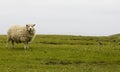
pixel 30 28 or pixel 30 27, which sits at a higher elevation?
pixel 30 27

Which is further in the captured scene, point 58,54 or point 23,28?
point 23,28

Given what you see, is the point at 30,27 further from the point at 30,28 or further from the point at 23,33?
the point at 23,33

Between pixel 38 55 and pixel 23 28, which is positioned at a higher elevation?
pixel 23 28

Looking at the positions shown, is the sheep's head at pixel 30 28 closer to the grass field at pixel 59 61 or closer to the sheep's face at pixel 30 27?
the sheep's face at pixel 30 27

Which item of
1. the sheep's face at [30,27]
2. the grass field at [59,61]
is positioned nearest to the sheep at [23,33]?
the sheep's face at [30,27]

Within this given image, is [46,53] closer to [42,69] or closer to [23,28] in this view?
[23,28]

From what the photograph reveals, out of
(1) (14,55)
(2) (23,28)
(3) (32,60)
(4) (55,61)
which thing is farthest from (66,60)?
(2) (23,28)

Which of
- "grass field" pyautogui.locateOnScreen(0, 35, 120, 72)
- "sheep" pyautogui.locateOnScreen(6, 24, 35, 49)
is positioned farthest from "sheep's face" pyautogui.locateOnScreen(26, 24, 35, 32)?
"grass field" pyautogui.locateOnScreen(0, 35, 120, 72)

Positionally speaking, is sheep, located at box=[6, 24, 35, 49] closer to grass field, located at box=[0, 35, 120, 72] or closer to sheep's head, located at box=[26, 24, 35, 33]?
sheep's head, located at box=[26, 24, 35, 33]

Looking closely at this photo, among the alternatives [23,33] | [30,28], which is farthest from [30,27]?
[23,33]

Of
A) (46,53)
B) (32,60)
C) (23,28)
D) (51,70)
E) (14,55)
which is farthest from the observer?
(23,28)

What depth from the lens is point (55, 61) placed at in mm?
34125

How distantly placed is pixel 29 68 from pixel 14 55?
694cm

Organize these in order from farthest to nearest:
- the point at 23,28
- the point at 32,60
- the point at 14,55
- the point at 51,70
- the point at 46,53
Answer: the point at 23,28 → the point at 46,53 → the point at 14,55 → the point at 32,60 → the point at 51,70
